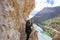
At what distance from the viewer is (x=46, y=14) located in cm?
80

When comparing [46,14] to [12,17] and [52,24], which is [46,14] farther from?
[12,17]

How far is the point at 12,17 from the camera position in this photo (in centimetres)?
83

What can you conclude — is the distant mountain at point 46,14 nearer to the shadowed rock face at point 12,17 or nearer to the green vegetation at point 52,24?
the green vegetation at point 52,24

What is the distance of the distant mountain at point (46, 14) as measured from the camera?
2.55 ft

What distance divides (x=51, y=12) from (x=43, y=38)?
7.5 inches

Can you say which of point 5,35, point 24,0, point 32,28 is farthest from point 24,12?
point 5,35

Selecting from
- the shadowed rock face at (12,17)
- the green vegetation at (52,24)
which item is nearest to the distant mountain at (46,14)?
the green vegetation at (52,24)

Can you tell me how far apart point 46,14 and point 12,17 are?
222mm

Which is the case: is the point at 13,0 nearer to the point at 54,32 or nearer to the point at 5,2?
the point at 5,2

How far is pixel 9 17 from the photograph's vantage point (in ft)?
2.57

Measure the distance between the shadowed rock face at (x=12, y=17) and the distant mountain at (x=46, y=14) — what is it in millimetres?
151

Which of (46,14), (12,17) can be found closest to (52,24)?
(46,14)

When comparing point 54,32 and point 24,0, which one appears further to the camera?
point 24,0

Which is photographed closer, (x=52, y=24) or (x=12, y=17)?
(x=52, y=24)
